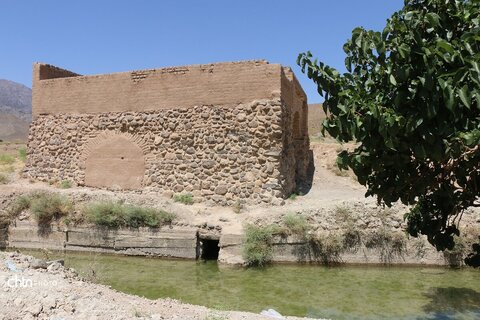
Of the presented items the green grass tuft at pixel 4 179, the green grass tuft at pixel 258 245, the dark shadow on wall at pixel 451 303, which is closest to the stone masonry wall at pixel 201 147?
the green grass tuft at pixel 4 179

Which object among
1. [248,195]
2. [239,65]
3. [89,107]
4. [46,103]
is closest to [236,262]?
[248,195]

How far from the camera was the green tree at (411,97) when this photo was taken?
13.1 feet

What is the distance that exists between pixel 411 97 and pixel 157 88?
1170 cm

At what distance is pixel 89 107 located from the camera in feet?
52.2

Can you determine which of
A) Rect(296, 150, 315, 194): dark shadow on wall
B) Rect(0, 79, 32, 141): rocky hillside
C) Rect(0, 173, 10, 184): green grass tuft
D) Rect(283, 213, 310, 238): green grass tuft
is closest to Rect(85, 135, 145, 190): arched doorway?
Rect(0, 173, 10, 184): green grass tuft

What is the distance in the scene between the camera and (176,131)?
48.0 feet

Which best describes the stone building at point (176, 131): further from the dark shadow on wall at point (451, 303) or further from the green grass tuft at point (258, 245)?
the dark shadow on wall at point (451, 303)

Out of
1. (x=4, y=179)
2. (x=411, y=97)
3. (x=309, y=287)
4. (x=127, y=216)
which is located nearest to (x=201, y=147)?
(x=127, y=216)

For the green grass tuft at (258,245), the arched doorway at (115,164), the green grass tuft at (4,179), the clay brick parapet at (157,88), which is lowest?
the green grass tuft at (258,245)

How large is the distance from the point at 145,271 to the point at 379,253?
566cm

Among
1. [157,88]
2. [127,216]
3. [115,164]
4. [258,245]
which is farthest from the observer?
[115,164]

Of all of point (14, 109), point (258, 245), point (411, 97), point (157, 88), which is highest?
point (14, 109)

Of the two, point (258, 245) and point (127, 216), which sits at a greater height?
point (127, 216)

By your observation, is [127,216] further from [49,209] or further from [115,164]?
[115,164]
